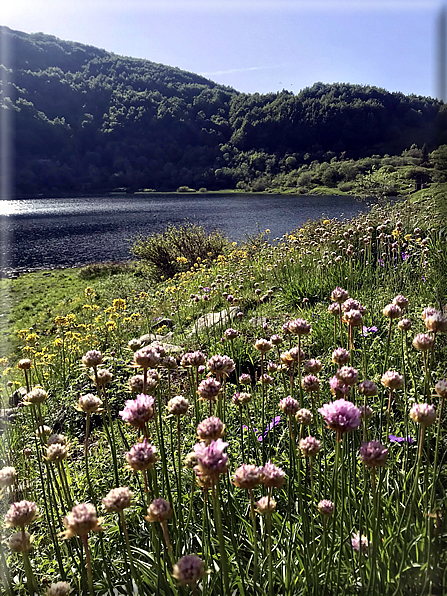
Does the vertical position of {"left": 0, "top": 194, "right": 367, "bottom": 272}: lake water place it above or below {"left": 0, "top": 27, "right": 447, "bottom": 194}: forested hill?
below

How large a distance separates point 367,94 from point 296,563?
389ft

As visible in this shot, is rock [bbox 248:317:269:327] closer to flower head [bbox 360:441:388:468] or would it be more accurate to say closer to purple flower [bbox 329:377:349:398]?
purple flower [bbox 329:377:349:398]

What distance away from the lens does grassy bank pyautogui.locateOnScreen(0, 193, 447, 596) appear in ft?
3.51

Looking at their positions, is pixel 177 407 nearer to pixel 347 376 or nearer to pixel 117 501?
pixel 117 501

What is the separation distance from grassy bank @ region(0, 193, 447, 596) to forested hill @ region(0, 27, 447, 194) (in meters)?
82.7

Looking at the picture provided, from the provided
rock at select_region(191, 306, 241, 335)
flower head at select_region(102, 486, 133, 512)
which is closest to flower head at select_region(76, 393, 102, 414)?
flower head at select_region(102, 486, 133, 512)

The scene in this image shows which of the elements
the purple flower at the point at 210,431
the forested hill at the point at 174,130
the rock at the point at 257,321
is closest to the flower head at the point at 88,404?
the purple flower at the point at 210,431

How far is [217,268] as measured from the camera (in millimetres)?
10516

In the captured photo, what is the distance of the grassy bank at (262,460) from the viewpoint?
1070 millimetres

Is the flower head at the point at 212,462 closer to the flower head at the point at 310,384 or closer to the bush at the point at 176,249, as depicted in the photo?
the flower head at the point at 310,384

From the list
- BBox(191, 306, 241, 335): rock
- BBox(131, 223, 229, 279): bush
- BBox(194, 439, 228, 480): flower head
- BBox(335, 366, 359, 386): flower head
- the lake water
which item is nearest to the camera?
BBox(194, 439, 228, 480): flower head

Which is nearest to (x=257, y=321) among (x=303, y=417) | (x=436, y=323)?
(x=303, y=417)

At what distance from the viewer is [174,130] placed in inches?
4306

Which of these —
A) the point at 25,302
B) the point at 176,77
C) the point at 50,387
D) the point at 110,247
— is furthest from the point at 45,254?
the point at 176,77
